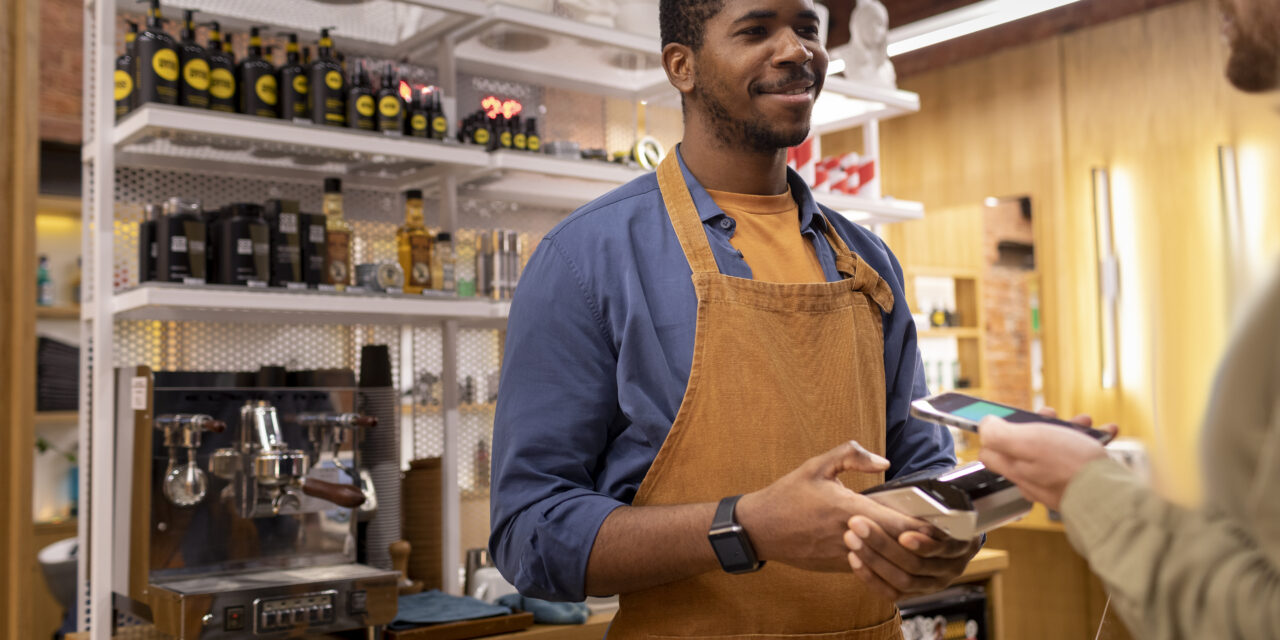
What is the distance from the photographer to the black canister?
8.80 ft

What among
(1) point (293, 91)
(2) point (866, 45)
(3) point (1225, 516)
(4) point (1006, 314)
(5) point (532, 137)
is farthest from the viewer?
(4) point (1006, 314)

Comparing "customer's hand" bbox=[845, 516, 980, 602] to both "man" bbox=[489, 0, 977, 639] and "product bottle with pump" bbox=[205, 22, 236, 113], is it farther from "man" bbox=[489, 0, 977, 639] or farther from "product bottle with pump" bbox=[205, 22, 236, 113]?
"product bottle with pump" bbox=[205, 22, 236, 113]

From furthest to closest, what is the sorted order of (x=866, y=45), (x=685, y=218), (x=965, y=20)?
(x=965, y=20)
(x=866, y=45)
(x=685, y=218)

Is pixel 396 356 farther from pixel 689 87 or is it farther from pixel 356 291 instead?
pixel 689 87

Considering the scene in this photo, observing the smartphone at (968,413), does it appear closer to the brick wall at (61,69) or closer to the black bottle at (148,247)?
the black bottle at (148,247)

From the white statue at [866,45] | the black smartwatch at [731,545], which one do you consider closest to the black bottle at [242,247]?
the black smartwatch at [731,545]

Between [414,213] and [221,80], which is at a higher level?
[221,80]

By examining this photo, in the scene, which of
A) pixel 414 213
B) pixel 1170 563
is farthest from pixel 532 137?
pixel 1170 563

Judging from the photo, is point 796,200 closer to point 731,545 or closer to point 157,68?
point 731,545

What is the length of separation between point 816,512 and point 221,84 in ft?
6.79

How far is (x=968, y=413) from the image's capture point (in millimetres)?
1060

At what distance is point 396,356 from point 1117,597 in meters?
2.74

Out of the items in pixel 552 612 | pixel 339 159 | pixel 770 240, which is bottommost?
pixel 552 612

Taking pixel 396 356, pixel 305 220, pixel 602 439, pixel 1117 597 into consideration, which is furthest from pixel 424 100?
pixel 1117 597
